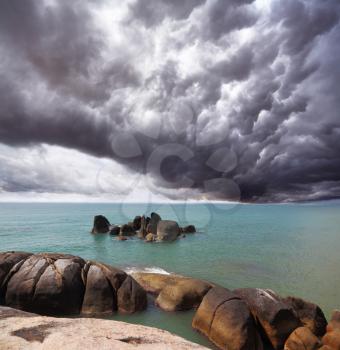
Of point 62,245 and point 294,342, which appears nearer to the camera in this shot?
point 294,342

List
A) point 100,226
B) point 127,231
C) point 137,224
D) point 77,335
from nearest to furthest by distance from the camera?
point 77,335
point 127,231
point 137,224
point 100,226

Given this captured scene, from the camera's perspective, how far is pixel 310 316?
1209 centimetres

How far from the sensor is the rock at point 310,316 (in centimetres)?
→ 1181

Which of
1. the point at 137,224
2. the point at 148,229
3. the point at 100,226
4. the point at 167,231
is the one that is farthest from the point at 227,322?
the point at 100,226

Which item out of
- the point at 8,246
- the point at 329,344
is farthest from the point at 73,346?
the point at 8,246

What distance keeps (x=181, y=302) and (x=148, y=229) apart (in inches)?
1242

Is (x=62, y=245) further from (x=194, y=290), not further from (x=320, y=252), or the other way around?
(x=320, y=252)

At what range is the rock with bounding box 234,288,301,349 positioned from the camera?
35.7 feet

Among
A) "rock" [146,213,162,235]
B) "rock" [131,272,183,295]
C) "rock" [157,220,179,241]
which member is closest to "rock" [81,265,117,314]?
"rock" [131,272,183,295]

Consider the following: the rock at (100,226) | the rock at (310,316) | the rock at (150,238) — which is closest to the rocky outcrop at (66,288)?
the rock at (310,316)

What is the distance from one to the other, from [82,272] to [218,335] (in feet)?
23.9

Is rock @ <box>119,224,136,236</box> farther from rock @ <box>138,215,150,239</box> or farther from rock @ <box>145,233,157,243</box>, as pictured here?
rock @ <box>145,233,157,243</box>

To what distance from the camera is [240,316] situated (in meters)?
10.8

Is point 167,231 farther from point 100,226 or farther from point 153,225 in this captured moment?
point 100,226
